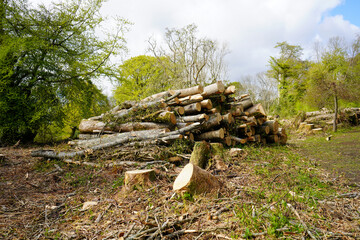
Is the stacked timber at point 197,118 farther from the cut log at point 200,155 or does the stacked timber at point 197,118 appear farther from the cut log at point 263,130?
the cut log at point 200,155

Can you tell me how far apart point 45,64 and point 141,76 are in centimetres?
1357

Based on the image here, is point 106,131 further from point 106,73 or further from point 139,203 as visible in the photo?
point 106,73

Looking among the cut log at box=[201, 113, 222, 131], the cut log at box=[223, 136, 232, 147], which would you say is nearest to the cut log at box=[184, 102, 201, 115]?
the cut log at box=[201, 113, 222, 131]

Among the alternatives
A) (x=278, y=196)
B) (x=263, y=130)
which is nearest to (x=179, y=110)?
(x=263, y=130)

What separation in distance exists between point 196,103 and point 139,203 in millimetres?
4022

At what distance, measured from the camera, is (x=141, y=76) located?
24.5m

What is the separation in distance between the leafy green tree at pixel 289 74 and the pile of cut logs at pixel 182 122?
1626 cm

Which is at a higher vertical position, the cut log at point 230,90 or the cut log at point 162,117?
the cut log at point 230,90

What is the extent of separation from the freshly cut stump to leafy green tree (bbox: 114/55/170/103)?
18759 millimetres

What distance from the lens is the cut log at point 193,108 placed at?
6809 mm

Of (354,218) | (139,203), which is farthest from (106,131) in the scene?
(354,218)

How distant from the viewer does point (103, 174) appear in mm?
5055

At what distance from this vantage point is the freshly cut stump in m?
3.28

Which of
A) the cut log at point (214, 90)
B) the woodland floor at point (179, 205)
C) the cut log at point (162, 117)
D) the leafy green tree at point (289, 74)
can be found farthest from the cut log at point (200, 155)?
the leafy green tree at point (289, 74)
